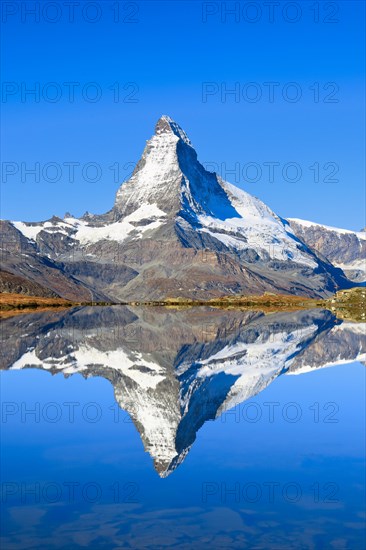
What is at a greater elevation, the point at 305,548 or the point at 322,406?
the point at 322,406

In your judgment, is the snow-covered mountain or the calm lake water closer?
the calm lake water

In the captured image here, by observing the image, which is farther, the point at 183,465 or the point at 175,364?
the point at 175,364

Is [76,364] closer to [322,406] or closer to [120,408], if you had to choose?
[120,408]

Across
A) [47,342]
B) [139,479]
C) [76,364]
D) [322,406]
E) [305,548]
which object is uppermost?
[47,342]

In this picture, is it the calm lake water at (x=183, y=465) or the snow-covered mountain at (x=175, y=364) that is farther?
the snow-covered mountain at (x=175, y=364)

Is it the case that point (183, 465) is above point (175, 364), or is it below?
below

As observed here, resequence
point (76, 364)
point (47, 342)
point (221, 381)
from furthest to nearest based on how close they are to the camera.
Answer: point (47, 342), point (76, 364), point (221, 381)

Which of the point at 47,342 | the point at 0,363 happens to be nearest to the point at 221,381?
the point at 0,363

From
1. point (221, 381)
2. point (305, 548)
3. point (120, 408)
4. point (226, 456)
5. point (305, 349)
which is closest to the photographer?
point (305, 548)
